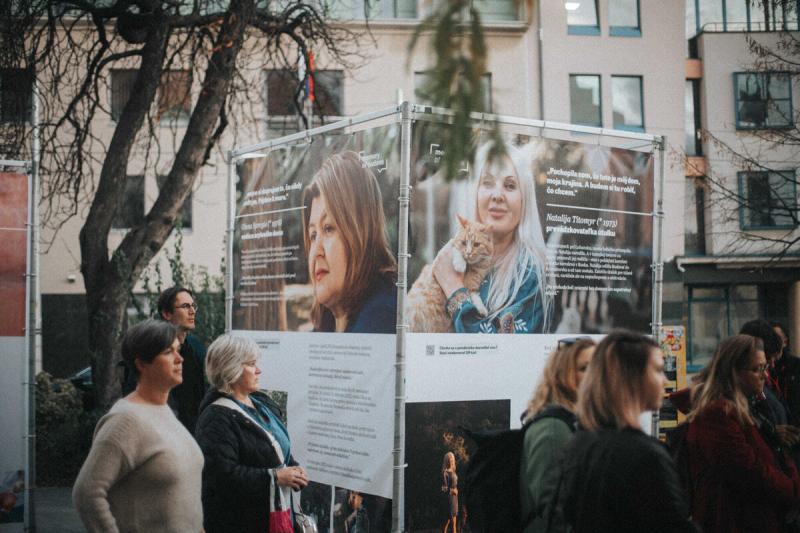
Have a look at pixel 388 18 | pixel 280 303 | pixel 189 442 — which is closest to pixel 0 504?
pixel 280 303

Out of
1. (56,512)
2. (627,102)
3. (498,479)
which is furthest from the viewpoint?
(627,102)

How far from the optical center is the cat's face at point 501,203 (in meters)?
6.45

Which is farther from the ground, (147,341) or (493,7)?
(493,7)

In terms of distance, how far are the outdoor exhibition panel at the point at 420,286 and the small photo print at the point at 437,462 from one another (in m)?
0.01

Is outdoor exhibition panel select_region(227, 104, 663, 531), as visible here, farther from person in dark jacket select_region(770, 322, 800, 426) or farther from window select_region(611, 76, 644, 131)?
window select_region(611, 76, 644, 131)

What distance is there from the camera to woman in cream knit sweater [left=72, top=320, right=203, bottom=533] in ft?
11.4

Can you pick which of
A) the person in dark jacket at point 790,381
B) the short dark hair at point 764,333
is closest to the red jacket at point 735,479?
the short dark hair at point 764,333

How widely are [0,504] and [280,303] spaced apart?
2.69m

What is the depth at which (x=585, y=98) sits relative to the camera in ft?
98.8

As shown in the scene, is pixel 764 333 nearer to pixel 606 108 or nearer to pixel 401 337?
pixel 401 337

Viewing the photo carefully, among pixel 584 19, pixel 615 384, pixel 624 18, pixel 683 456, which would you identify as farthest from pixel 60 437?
pixel 624 18

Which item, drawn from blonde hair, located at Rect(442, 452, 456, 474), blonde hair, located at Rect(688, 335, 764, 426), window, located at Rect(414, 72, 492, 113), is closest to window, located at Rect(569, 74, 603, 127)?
blonde hair, located at Rect(442, 452, 456, 474)

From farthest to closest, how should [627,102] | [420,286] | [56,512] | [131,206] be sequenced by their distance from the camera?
[627,102], [131,206], [56,512], [420,286]

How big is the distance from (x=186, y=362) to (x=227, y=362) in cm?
159
